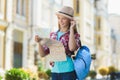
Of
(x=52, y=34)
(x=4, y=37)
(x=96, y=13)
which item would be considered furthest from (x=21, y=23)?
(x=96, y=13)

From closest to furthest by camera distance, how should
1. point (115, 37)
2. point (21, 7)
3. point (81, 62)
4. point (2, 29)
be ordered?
point (81, 62), point (2, 29), point (21, 7), point (115, 37)

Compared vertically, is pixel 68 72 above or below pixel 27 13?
below

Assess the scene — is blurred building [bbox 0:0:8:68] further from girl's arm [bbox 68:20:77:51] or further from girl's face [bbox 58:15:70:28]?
girl's arm [bbox 68:20:77:51]

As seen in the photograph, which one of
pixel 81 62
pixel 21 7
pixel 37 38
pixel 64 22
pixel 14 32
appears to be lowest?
pixel 81 62

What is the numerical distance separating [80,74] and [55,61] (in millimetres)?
280

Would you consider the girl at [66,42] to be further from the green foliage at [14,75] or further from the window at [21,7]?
the window at [21,7]

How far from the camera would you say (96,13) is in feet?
160

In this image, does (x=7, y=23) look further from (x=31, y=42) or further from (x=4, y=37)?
(x=31, y=42)

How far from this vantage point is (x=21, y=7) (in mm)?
25328

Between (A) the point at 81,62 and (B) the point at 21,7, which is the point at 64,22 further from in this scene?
(B) the point at 21,7

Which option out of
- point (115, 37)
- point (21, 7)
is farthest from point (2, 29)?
point (115, 37)

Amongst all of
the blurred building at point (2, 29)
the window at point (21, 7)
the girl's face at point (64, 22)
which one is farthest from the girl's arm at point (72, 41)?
the window at point (21, 7)

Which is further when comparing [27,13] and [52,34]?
[27,13]

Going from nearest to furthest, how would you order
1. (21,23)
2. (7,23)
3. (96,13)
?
(7,23) < (21,23) < (96,13)
